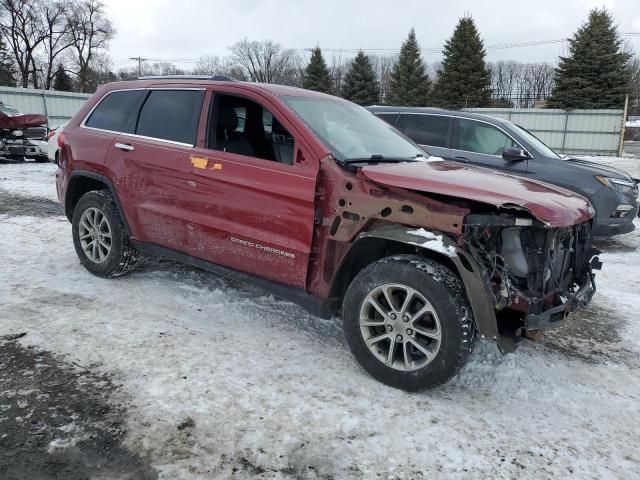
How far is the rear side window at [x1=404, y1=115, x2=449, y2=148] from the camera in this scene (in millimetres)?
7752

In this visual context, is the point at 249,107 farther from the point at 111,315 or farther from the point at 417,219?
the point at 111,315

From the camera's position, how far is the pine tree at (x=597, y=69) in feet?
110

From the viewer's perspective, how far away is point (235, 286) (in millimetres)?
4762

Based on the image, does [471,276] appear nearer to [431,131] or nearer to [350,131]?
[350,131]

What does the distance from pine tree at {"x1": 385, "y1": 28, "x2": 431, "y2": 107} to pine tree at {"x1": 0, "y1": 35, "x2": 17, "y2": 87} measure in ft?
134

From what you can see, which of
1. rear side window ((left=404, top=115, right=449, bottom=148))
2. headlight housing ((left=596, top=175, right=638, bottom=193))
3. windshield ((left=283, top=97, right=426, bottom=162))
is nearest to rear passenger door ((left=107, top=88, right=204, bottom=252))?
windshield ((left=283, top=97, right=426, bottom=162))

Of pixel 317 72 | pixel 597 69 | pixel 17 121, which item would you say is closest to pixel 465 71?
pixel 597 69

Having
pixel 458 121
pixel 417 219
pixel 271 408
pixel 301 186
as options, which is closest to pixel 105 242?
pixel 301 186

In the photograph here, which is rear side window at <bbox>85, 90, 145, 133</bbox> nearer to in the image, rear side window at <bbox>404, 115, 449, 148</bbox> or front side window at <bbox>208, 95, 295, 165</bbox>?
front side window at <bbox>208, 95, 295, 165</bbox>

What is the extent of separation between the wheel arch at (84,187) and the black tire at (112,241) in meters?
0.08

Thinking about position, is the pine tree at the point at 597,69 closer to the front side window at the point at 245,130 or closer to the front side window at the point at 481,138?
the front side window at the point at 481,138

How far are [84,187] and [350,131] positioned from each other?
284 centimetres

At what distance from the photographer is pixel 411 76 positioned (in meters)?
42.3

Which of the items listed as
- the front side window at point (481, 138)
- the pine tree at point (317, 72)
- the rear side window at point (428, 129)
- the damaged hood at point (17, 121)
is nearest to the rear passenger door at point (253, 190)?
the rear side window at point (428, 129)
